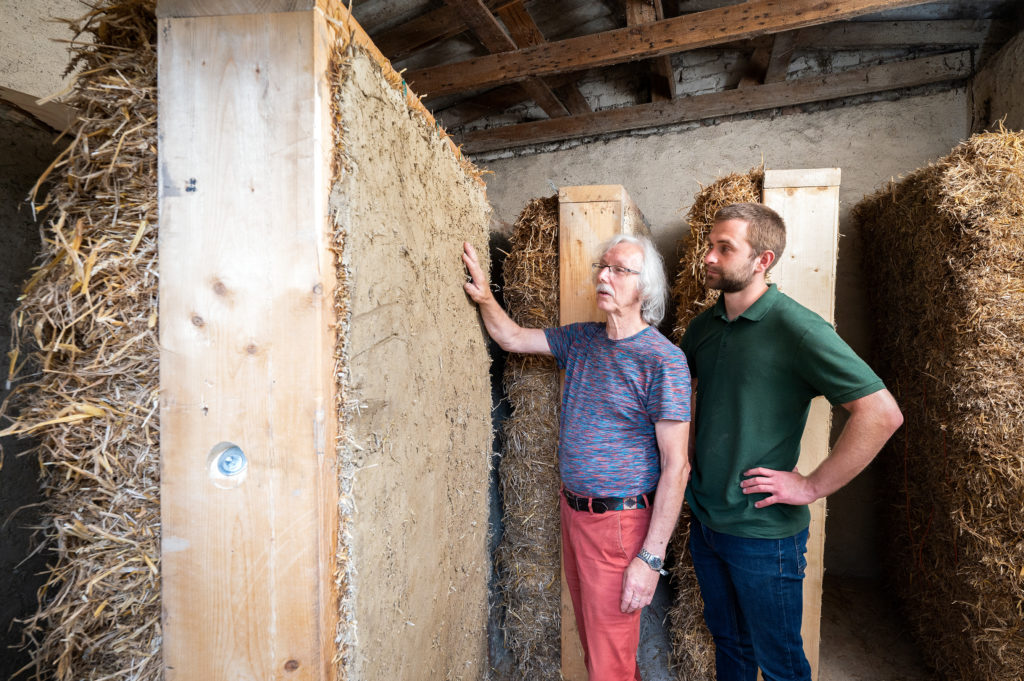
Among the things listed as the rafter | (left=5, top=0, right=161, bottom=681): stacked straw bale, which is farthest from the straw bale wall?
the rafter

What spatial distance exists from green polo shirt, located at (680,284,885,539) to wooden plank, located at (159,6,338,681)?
4.36ft

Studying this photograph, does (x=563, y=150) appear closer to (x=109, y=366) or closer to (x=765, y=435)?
(x=765, y=435)

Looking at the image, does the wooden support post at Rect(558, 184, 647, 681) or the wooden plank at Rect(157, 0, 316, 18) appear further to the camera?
the wooden support post at Rect(558, 184, 647, 681)

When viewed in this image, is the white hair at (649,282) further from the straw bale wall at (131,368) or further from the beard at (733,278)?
the straw bale wall at (131,368)

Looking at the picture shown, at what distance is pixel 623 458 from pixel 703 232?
123 centimetres

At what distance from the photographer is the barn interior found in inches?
51.4

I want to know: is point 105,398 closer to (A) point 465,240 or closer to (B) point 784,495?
(A) point 465,240

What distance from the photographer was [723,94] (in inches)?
134

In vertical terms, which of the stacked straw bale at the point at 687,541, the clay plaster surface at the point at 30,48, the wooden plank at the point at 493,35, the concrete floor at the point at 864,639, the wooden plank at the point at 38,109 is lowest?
the concrete floor at the point at 864,639

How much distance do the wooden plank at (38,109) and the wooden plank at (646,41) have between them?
1.96 m

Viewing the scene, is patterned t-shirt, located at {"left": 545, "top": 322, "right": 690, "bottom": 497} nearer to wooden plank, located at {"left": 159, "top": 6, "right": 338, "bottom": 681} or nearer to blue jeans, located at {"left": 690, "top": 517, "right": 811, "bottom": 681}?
blue jeans, located at {"left": 690, "top": 517, "right": 811, "bottom": 681}

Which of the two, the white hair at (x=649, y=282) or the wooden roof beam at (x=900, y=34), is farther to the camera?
the wooden roof beam at (x=900, y=34)

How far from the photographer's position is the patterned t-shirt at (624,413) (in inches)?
65.9

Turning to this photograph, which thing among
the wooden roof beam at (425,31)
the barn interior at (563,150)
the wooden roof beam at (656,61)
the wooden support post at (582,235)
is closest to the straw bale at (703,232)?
the barn interior at (563,150)
